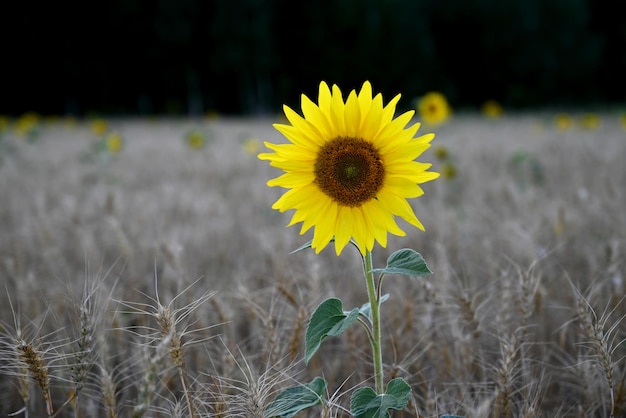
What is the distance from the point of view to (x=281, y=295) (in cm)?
206

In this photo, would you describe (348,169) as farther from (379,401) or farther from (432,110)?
(432,110)

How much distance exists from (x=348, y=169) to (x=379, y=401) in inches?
22.5

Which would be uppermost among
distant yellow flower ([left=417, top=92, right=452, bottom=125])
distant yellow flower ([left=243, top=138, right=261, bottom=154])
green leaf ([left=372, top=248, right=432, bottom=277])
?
distant yellow flower ([left=417, top=92, right=452, bottom=125])

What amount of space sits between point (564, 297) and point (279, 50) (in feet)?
84.5

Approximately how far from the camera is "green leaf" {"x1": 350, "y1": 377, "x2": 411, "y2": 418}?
3.59 feet

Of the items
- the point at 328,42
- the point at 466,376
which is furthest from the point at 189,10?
the point at 466,376

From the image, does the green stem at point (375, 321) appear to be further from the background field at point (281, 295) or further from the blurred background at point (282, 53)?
the blurred background at point (282, 53)

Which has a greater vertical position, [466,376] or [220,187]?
[220,187]

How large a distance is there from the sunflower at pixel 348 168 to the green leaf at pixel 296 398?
1.13 feet

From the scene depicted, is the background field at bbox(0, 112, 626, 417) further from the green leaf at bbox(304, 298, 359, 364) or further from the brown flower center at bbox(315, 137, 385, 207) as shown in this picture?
the brown flower center at bbox(315, 137, 385, 207)

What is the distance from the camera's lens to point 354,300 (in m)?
2.37

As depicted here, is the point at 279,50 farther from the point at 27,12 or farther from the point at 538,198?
the point at 538,198

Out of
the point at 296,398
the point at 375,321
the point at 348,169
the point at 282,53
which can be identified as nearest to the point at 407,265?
the point at 375,321

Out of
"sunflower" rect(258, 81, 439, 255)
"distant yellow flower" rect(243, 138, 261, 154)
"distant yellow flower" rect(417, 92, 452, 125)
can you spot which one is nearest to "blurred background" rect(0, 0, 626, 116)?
"distant yellow flower" rect(243, 138, 261, 154)
